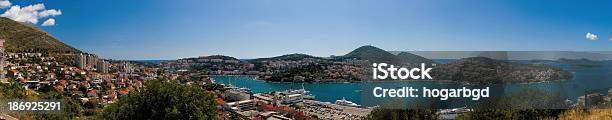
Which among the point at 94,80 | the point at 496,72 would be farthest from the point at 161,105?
the point at 94,80

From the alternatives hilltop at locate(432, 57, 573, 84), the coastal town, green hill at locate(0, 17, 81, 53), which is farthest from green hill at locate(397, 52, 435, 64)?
green hill at locate(0, 17, 81, 53)

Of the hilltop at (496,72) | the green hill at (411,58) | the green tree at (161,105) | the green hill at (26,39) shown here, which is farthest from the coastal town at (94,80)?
the green hill at (411,58)

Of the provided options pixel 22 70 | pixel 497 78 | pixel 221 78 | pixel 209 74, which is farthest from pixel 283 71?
pixel 497 78

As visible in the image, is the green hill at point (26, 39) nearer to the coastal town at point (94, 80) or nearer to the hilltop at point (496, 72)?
the coastal town at point (94, 80)

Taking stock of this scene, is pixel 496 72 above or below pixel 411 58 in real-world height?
below

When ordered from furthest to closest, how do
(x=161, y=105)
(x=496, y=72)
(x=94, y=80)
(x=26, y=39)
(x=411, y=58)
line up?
(x=26, y=39) → (x=94, y=80) → (x=496, y=72) → (x=411, y=58) → (x=161, y=105)

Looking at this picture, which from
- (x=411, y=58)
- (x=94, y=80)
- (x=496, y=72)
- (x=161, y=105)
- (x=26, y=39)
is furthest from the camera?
(x=26, y=39)

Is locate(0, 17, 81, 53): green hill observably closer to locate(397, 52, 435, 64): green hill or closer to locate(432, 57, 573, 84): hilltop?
locate(432, 57, 573, 84): hilltop

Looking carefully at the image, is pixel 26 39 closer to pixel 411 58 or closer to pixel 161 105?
pixel 161 105

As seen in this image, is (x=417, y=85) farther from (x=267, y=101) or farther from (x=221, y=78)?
(x=221, y=78)
